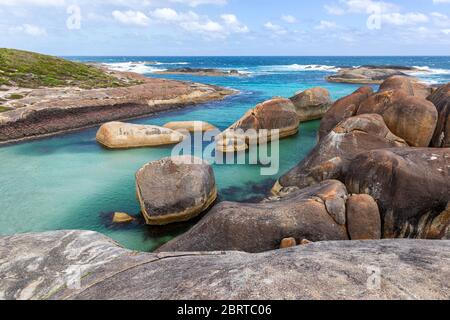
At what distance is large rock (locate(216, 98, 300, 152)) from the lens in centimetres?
2362

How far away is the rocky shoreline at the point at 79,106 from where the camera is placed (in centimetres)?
2769

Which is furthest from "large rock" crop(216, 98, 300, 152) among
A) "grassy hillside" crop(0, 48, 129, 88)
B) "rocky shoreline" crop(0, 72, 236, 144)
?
"grassy hillside" crop(0, 48, 129, 88)

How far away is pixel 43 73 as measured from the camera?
45.8 metres

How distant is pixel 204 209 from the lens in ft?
47.6

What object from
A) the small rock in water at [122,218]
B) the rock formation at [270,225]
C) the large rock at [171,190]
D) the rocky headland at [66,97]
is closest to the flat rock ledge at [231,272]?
the rock formation at [270,225]

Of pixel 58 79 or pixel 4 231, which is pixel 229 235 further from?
pixel 58 79

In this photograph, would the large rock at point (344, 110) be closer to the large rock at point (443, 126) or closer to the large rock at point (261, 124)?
the large rock at point (261, 124)

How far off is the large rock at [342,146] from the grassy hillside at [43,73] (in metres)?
37.2

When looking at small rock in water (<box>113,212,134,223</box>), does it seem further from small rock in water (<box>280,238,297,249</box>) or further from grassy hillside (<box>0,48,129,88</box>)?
grassy hillside (<box>0,48,129,88</box>)

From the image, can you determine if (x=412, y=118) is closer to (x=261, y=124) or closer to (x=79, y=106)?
(x=261, y=124)

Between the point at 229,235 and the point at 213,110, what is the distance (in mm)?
32265

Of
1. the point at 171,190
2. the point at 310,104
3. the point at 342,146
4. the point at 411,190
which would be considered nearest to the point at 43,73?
the point at 310,104

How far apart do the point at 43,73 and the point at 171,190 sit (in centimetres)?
4279

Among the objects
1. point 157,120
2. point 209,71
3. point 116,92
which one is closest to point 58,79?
point 116,92
